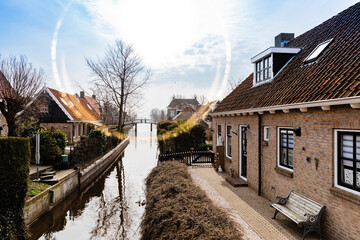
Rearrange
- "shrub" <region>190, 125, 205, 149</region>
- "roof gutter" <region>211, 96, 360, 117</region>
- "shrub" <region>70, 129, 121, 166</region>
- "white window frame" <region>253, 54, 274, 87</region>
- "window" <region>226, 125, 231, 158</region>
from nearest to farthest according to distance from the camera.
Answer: "roof gutter" <region>211, 96, 360, 117</region>
"white window frame" <region>253, 54, 274, 87</region>
"window" <region>226, 125, 231, 158</region>
"shrub" <region>70, 129, 121, 166</region>
"shrub" <region>190, 125, 205, 149</region>

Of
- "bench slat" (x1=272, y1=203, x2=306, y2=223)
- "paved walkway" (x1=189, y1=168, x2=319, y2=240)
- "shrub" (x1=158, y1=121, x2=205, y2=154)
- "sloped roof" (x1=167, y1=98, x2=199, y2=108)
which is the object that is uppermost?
"sloped roof" (x1=167, y1=98, x2=199, y2=108)

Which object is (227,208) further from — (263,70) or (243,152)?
(263,70)

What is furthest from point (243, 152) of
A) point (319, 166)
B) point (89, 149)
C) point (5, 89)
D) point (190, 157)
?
point (5, 89)

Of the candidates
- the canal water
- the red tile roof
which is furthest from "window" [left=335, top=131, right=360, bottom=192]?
the red tile roof

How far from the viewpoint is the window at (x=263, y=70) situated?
10180mm

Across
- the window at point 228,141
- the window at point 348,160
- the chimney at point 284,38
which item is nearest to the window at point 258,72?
the window at point 228,141

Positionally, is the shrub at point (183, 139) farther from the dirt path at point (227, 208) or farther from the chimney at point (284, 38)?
the chimney at point (284, 38)

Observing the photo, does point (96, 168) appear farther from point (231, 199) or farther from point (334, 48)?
point (334, 48)

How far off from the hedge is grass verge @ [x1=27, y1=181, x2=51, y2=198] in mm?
1359

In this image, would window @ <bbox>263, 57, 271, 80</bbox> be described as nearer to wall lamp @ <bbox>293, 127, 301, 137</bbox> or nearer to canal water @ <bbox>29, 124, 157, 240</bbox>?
wall lamp @ <bbox>293, 127, 301, 137</bbox>

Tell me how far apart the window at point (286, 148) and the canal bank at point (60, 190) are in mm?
8448

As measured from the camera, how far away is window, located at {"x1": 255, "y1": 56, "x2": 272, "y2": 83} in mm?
10180

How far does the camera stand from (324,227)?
5395 millimetres

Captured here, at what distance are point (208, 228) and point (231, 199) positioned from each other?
12.0ft
